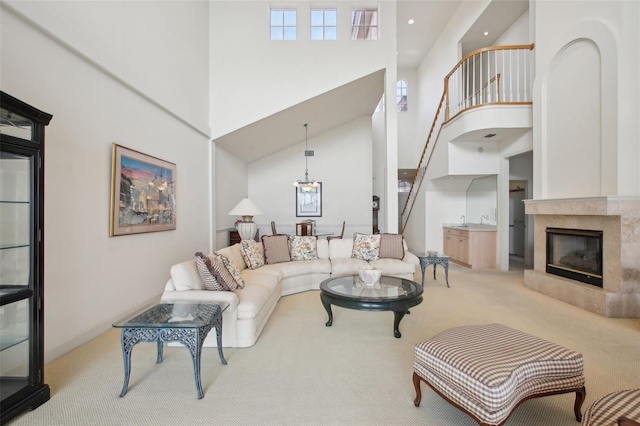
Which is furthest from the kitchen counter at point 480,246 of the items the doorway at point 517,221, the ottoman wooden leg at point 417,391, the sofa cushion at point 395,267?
the ottoman wooden leg at point 417,391

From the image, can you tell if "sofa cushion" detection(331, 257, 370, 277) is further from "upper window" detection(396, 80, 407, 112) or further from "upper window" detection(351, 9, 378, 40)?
"upper window" detection(396, 80, 407, 112)

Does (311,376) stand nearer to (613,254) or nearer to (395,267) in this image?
Result: (395,267)

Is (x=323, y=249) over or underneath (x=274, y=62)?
underneath

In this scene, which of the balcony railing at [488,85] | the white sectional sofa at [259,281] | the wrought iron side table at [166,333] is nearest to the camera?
the wrought iron side table at [166,333]

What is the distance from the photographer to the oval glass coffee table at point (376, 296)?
9.65 feet

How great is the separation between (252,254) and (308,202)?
406 centimetres

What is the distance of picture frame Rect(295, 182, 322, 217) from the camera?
27.6 ft

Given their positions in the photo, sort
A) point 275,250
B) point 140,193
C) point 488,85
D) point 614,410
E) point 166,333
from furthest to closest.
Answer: point 488,85
point 275,250
point 140,193
point 166,333
point 614,410

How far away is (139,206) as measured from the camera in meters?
3.80

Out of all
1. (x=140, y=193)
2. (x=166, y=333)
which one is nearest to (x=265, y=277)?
(x=166, y=333)

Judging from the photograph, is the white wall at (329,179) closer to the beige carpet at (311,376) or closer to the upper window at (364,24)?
the upper window at (364,24)

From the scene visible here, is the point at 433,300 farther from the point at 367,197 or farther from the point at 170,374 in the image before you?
the point at 367,197

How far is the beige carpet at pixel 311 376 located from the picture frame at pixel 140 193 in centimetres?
127

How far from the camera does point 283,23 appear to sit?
609 cm
